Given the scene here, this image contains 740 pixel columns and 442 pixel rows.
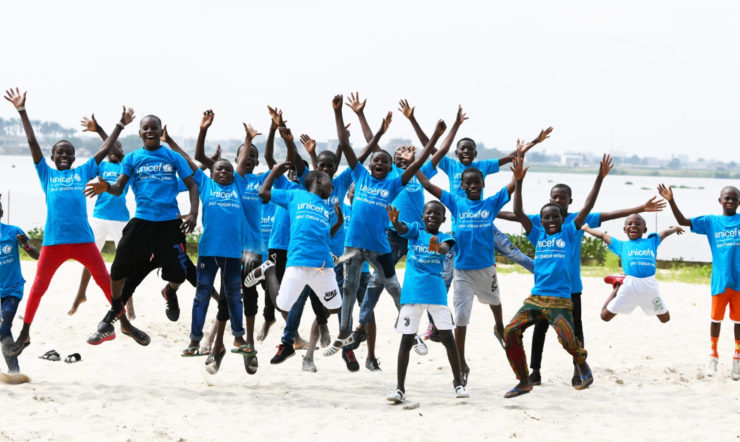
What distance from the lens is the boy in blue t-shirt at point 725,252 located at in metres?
8.94

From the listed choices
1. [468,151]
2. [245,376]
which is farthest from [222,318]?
[468,151]

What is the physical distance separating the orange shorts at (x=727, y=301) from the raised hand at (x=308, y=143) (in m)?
4.70

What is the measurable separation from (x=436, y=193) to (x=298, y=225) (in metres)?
1.44

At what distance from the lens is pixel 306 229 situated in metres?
8.11

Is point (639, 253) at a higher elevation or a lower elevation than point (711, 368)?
higher

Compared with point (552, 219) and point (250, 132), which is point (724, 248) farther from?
point (250, 132)

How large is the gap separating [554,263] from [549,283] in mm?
200

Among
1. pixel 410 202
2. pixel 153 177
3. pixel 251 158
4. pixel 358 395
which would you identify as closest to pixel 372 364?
pixel 358 395

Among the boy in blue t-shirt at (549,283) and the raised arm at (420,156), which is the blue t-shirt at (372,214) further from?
the boy in blue t-shirt at (549,283)

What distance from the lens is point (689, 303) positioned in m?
13.9

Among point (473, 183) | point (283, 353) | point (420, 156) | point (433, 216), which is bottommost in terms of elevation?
point (283, 353)

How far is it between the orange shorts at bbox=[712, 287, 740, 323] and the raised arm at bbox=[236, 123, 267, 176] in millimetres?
5326

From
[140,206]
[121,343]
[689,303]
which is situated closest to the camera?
[140,206]

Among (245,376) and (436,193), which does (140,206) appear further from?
(436,193)
